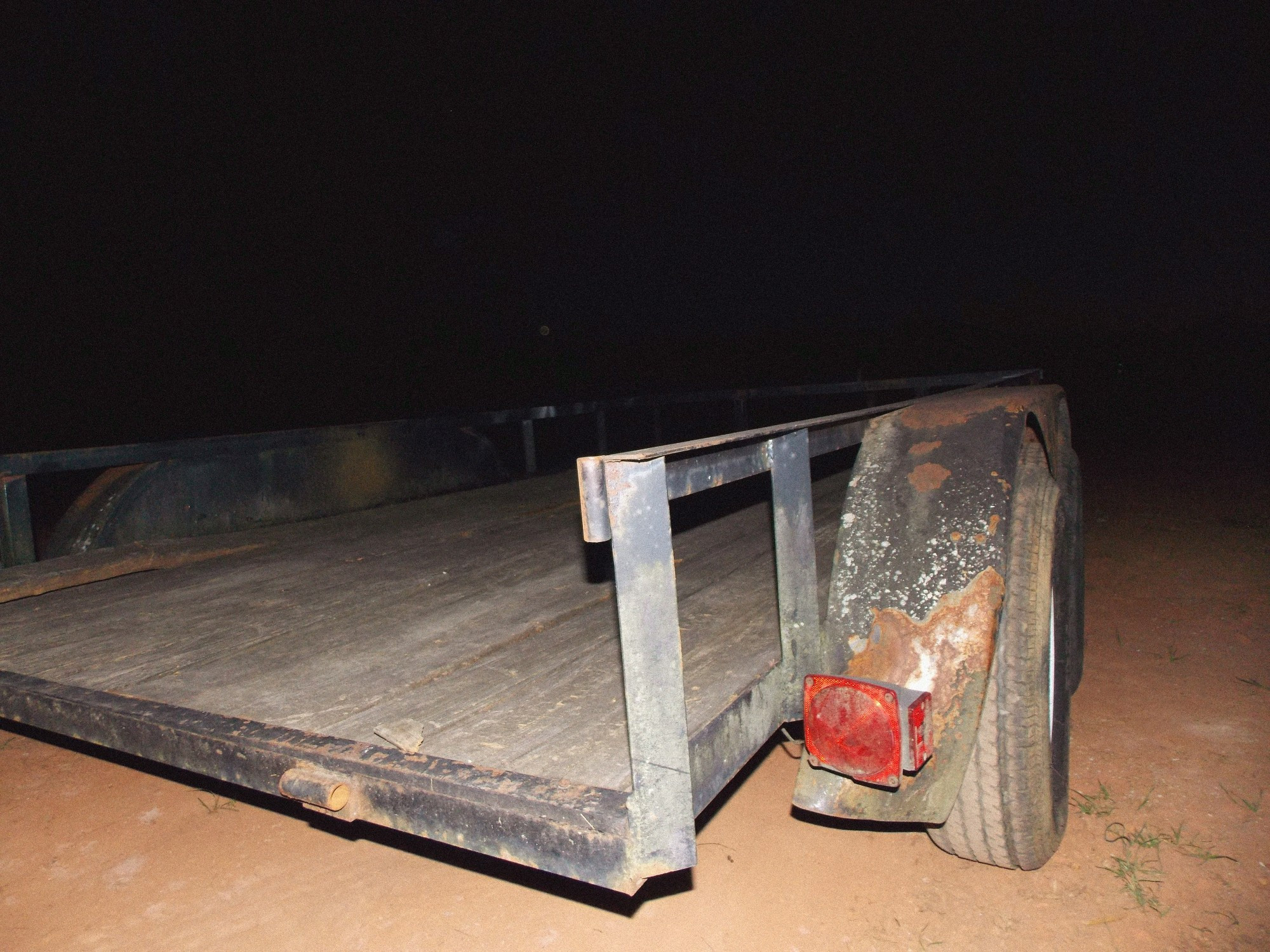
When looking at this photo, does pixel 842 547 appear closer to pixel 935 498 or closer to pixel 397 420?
pixel 935 498

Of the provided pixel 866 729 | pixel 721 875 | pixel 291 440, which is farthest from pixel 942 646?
pixel 291 440

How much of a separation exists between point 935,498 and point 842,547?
258mm

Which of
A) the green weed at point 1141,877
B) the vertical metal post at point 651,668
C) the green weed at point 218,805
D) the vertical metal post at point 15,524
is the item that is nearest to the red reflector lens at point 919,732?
the vertical metal post at point 651,668

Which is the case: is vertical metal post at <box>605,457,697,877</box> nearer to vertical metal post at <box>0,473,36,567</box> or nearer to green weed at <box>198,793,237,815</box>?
green weed at <box>198,793,237,815</box>

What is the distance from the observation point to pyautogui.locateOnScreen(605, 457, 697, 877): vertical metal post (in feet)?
3.62

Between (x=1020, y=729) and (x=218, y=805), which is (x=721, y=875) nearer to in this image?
(x=1020, y=729)

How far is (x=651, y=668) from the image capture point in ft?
3.74

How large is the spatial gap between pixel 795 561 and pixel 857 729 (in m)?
0.35

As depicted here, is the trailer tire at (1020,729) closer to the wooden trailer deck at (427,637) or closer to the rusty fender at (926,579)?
the rusty fender at (926,579)

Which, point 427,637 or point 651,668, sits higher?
point 651,668

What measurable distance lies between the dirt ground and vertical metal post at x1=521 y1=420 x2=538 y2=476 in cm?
327

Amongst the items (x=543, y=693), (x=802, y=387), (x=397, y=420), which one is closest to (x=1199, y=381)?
(x=802, y=387)

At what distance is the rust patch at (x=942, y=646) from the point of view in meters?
1.60

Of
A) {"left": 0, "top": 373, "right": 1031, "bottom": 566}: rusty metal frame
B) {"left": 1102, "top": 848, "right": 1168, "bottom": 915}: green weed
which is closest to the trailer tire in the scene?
{"left": 1102, "top": 848, "right": 1168, "bottom": 915}: green weed
